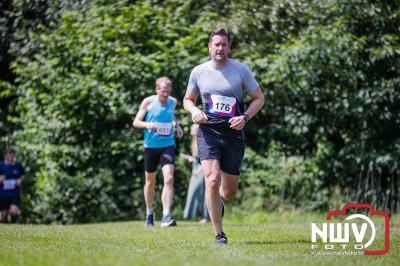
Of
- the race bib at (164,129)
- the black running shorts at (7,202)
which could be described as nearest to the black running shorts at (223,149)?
the race bib at (164,129)

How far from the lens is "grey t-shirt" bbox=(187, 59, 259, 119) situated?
6.76 metres

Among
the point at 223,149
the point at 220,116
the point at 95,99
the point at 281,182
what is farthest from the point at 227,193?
the point at 95,99

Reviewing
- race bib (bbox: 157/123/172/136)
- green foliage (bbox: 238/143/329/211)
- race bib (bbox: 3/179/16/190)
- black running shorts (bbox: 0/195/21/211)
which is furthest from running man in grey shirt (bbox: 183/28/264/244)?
black running shorts (bbox: 0/195/21/211)

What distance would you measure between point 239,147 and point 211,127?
0.36m

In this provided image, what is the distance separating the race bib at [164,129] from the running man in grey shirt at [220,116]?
2948 millimetres

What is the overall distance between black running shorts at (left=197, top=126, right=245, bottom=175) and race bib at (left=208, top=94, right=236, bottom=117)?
9.1 inches

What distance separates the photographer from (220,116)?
22.2 feet

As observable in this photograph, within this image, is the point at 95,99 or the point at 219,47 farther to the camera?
the point at 95,99

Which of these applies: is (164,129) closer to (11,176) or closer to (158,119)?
(158,119)

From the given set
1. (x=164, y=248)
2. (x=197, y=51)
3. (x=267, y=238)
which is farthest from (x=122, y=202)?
(x=164, y=248)

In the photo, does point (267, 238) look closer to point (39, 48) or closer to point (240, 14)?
point (240, 14)

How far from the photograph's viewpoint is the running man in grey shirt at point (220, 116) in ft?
22.0

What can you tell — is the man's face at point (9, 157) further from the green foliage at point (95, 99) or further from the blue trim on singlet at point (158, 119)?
the blue trim on singlet at point (158, 119)

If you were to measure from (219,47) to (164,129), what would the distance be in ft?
10.9
